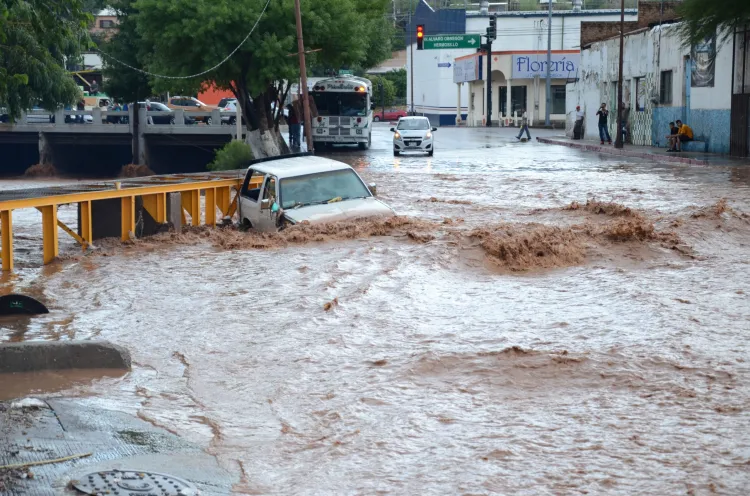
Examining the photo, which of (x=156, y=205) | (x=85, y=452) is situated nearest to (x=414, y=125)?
(x=156, y=205)

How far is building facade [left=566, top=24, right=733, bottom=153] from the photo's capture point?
36500mm

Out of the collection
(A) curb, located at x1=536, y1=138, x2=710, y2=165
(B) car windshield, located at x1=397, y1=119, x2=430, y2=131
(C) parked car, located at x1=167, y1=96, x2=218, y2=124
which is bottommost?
(A) curb, located at x1=536, y1=138, x2=710, y2=165

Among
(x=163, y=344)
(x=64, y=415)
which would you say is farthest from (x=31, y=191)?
(x=64, y=415)

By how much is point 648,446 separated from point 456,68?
77.0 m

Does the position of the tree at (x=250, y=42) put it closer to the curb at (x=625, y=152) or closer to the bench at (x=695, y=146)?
the curb at (x=625, y=152)

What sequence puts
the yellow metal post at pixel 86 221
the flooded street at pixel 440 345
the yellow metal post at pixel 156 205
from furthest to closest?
the yellow metal post at pixel 156 205, the yellow metal post at pixel 86 221, the flooded street at pixel 440 345

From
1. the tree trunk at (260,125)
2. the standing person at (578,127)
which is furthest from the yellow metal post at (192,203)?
the standing person at (578,127)

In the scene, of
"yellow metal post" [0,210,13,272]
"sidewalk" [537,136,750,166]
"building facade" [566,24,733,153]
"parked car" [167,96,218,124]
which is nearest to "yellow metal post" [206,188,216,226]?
"yellow metal post" [0,210,13,272]

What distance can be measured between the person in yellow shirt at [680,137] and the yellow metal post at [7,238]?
1120 inches

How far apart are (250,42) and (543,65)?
37.5 metres

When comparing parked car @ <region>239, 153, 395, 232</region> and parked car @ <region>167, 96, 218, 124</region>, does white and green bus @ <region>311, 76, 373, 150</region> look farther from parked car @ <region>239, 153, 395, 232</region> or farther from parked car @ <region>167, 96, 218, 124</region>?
parked car @ <region>239, 153, 395, 232</region>

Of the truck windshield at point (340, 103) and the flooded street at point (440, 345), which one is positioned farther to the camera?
the truck windshield at point (340, 103)

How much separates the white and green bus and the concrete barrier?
34.9 meters

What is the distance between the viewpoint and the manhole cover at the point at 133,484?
5732 millimetres
